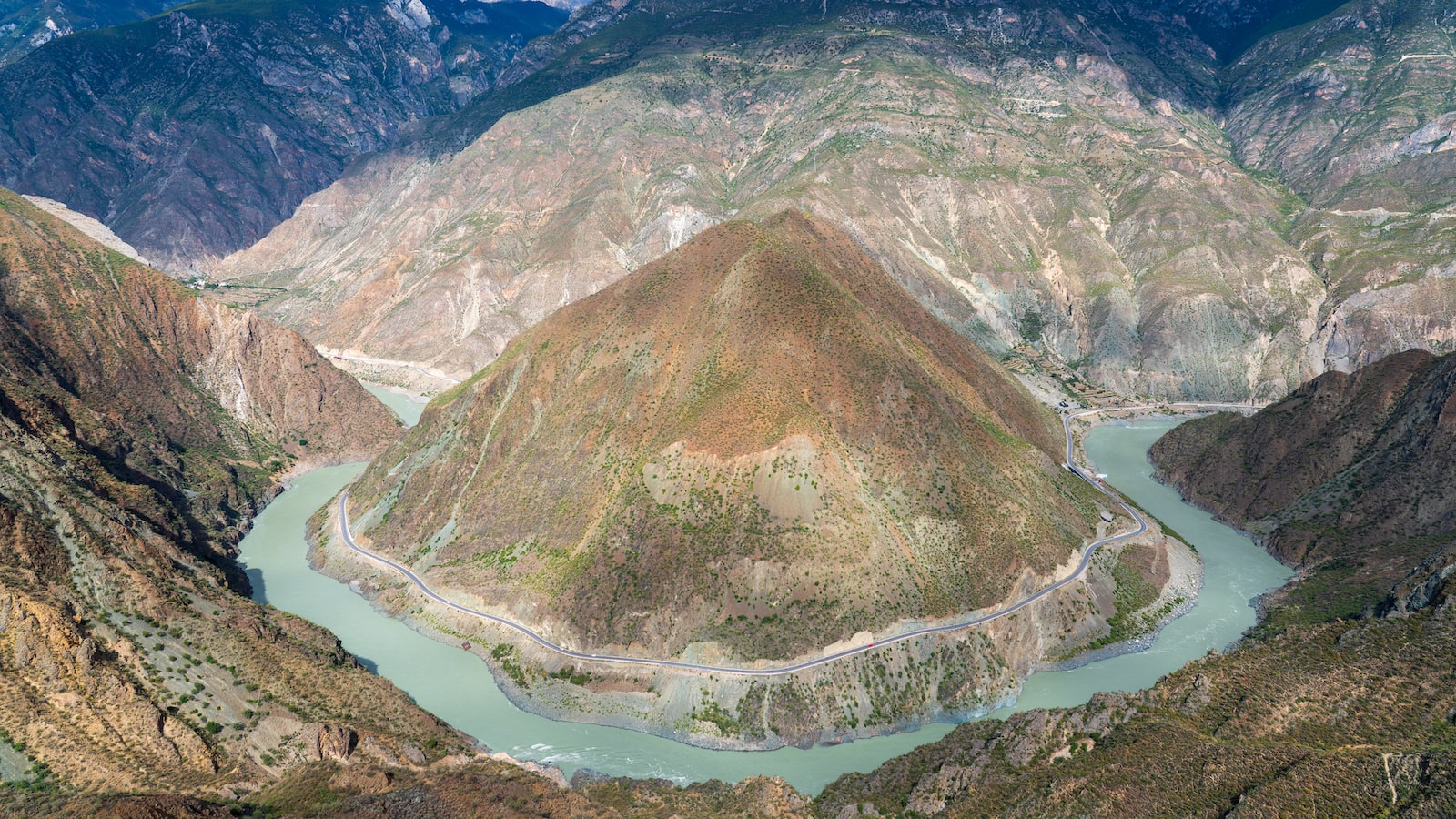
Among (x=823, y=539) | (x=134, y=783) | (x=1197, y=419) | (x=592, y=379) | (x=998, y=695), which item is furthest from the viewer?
(x=1197, y=419)

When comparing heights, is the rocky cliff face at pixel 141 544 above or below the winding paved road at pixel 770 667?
above

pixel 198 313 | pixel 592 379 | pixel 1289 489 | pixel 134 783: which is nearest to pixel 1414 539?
pixel 1289 489

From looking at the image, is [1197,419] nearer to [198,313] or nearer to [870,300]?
[870,300]

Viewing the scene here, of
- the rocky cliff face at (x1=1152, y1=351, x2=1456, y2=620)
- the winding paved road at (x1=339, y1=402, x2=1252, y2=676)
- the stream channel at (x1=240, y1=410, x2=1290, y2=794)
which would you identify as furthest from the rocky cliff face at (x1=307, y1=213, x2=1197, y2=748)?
the rocky cliff face at (x1=1152, y1=351, x2=1456, y2=620)

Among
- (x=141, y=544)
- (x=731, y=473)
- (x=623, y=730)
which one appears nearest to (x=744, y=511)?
(x=731, y=473)

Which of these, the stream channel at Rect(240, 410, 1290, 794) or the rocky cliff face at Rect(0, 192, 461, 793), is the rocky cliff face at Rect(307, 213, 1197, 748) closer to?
the stream channel at Rect(240, 410, 1290, 794)

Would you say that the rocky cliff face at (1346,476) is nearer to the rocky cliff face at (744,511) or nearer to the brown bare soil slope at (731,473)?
the rocky cliff face at (744,511)

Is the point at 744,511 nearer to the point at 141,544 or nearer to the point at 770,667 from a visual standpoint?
the point at 770,667

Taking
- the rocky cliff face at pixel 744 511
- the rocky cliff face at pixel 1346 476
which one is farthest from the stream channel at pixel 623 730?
the rocky cliff face at pixel 1346 476

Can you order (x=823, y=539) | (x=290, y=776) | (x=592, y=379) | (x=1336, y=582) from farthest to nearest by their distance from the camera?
(x=592, y=379) → (x=1336, y=582) → (x=823, y=539) → (x=290, y=776)
